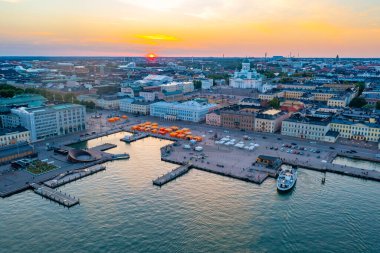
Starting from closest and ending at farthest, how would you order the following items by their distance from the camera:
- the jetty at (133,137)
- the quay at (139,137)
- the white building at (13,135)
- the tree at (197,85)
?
the white building at (13,135), the jetty at (133,137), the quay at (139,137), the tree at (197,85)

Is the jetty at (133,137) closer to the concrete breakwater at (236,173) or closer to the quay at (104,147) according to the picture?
the quay at (104,147)

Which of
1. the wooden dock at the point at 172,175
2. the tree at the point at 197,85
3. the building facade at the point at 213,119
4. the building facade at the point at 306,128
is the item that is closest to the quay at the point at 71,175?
the wooden dock at the point at 172,175

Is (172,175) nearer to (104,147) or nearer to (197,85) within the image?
(104,147)

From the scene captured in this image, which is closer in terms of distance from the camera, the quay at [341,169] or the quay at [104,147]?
the quay at [341,169]

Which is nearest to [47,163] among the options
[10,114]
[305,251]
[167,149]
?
[167,149]

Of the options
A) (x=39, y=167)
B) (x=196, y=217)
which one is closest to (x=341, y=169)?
(x=196, y=217)

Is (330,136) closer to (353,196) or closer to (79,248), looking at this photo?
(353,196)

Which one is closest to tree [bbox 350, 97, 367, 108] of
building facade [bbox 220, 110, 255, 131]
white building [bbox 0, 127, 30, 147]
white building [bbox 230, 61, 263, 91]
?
building facade [bbox 220, 110, 255, 131]
